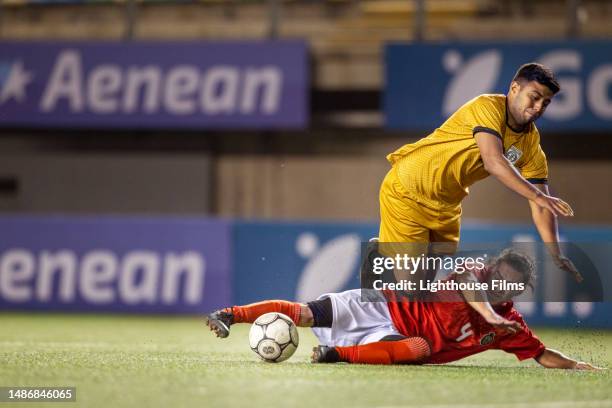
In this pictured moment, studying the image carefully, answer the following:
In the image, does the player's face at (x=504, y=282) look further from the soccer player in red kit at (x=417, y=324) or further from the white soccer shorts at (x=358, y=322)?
the white soccer shorts at (x=358, y=322)

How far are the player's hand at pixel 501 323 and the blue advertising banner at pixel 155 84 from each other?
24.9 feet

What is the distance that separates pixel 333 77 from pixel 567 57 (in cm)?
295

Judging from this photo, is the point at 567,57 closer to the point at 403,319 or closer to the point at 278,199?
the point at 278,199

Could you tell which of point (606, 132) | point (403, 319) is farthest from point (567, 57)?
point (403, 319)

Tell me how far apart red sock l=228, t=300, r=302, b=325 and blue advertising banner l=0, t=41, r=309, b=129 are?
6.93 m

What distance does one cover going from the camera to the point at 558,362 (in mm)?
6781

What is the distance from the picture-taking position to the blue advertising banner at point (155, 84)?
45.0 ft

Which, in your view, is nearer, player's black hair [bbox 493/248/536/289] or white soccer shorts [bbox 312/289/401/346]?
player's black hair [bbox 493/248/536/289]

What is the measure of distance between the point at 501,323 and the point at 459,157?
117 centimetres

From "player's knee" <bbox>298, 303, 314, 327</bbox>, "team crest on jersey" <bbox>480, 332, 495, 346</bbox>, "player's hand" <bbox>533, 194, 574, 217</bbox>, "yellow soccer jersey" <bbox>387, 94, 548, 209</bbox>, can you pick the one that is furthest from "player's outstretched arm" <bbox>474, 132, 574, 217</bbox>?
"player's knee" <bbox>298, 303, 314, 327</bbox>

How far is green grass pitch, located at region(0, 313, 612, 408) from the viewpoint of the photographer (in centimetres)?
525

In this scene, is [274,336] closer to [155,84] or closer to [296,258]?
[296,258]

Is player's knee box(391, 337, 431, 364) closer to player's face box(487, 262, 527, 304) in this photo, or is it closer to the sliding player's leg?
the sliding player's leg

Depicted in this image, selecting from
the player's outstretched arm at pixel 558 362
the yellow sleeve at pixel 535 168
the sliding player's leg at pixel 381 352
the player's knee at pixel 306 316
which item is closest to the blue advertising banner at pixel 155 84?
the yellow sleeve at pixel 535 168
